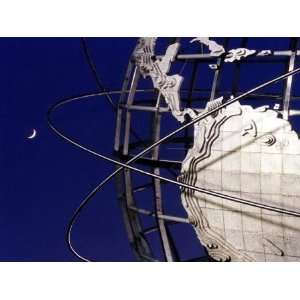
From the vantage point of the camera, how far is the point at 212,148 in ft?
7.70

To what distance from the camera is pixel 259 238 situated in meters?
2.34

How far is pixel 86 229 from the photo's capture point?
2557mm

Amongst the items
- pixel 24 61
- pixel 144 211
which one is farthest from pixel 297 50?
pixel 24 61

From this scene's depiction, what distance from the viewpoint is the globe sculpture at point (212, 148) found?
227 centimetres

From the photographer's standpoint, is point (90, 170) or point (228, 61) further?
point (90, 170)

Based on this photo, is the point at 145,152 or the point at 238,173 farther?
the point at 145,152

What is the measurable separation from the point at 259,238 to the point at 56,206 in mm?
923

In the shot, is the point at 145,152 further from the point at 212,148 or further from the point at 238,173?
the point at 238,173

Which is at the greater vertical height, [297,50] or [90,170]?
[297,50]

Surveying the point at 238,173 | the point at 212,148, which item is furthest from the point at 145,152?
the point at 238,173

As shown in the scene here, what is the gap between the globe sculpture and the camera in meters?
2.27

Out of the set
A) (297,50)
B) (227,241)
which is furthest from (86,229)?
(297,50)
